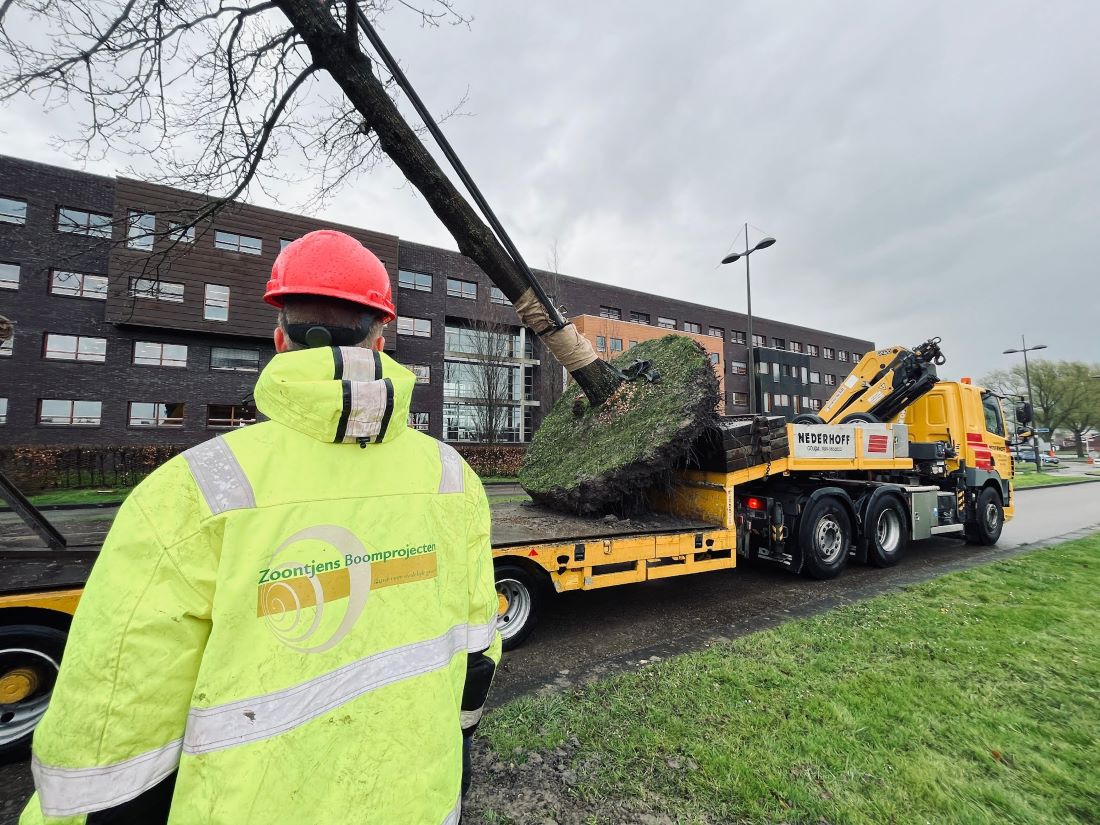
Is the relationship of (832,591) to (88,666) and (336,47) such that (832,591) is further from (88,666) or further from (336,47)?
(336,47)

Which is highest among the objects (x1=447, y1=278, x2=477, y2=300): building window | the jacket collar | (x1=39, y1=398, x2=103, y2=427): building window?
(x1=447, y1=278, x2=477, y2=300): building window

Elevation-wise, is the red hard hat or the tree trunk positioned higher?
the tree trunk

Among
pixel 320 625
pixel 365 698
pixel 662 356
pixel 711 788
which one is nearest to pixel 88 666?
pixel 320 625

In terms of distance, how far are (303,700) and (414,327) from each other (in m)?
30.5

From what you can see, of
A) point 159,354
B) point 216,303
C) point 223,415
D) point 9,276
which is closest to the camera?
point 9,276

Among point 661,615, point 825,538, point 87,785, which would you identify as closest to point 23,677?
point 87,785

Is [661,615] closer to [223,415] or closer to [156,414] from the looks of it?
[223,415]

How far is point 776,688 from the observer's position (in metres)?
3.56

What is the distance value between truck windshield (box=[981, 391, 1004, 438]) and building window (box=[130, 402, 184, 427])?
29557 mm

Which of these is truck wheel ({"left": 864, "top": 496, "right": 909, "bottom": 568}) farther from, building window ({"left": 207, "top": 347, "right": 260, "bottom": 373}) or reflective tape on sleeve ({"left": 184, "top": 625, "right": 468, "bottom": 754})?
building window ({"left": 207, "top": 347, "right": 260, "bottom": 373})

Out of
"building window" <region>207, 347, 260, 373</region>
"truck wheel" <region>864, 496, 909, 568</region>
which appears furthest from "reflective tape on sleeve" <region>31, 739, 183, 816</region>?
"building window" <region>207, 347, 260, 373</region>

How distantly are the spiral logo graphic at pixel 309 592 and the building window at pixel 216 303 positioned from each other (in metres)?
28.5

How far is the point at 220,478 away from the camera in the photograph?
1104 millimetres

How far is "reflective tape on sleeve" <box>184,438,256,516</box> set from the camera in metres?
1.07
